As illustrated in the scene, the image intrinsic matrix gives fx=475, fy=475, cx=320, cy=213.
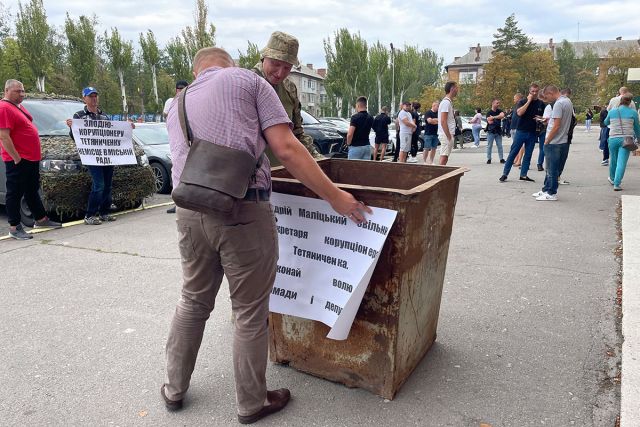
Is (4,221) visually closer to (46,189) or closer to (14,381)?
(46,189)

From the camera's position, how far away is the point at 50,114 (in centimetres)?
766

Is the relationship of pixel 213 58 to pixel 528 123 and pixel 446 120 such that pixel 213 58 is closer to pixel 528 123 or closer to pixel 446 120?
pixel 446 120

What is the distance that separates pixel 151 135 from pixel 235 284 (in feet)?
31.8

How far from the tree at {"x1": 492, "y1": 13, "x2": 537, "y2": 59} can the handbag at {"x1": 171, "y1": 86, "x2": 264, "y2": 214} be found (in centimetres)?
7784

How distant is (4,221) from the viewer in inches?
294

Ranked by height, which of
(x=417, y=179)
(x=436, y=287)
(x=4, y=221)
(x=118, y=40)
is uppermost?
(x=118, y=40)

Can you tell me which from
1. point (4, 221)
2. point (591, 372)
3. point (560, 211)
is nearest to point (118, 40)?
point (4, 221)

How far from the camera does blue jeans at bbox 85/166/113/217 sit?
268 inches

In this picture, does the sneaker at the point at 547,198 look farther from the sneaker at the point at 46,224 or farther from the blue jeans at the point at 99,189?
the sneaker at the point at 46,224

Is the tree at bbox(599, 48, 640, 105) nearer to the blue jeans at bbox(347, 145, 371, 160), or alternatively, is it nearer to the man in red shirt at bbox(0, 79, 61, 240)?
the blue jeans at bbox(347, 145, 371, 160)

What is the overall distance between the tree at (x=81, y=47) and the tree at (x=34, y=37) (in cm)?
350

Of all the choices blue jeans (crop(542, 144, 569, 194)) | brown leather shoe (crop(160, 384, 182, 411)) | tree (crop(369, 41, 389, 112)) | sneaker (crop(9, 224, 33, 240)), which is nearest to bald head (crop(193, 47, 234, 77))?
brown leather shoe (crop(160, 384, 182, 411))

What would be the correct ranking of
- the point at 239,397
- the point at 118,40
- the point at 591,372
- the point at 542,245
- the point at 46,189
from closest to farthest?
1. the point at 239,397
2. the point at 591,372
3. the point at 542,245
4. the point at 46,189
5. the point at 118,40

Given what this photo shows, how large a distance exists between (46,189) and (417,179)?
5.54 meters
